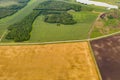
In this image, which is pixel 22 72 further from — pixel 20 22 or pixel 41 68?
pixel 20 22

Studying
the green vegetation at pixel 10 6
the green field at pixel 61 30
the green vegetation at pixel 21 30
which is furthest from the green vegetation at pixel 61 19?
the green vegetation at pixel 10 6

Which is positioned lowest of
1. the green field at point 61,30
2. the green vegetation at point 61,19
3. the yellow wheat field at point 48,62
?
the yellow wheat field at point 48,62

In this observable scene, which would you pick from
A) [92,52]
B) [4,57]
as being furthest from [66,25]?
[4,57]

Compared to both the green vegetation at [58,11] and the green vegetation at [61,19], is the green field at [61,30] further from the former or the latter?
the green vegetation at [58,11]

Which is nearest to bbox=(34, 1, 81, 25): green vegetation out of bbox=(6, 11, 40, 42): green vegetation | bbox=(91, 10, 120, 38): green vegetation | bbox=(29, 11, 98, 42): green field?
bbox=(29, 11, 98, 42): green field

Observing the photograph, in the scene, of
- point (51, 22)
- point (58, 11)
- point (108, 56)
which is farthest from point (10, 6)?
point (108, 56)

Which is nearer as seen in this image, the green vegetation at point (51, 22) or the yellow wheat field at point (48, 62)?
the yellow wheat field at point (48, 62)

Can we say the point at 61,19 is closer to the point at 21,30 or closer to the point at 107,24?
the point at 21,30
